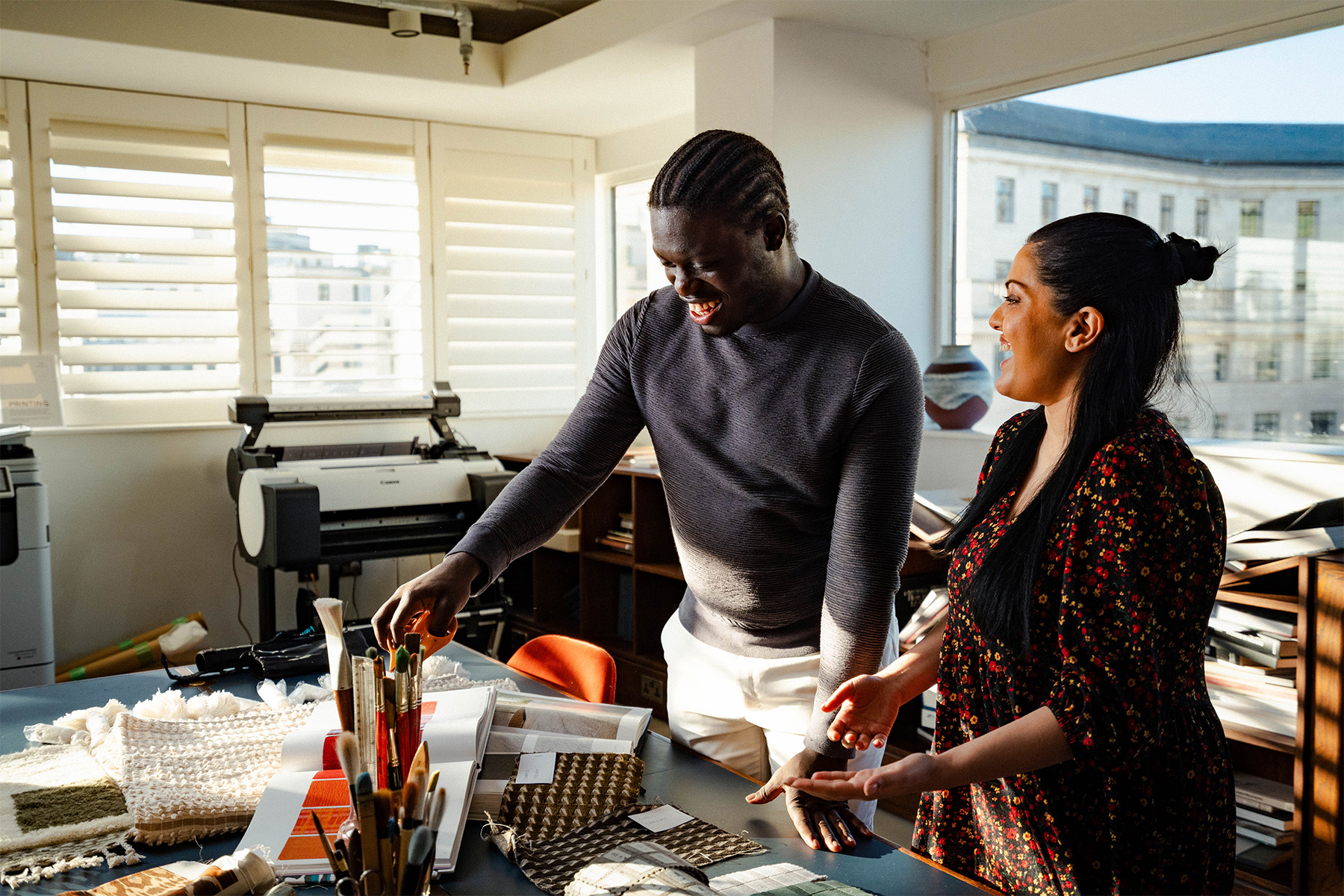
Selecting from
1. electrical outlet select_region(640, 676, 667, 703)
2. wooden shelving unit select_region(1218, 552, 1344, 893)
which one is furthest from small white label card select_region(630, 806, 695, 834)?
electrical outlet select_region(640, 676, 667, 703)

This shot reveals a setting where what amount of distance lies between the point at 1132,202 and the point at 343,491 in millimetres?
2595

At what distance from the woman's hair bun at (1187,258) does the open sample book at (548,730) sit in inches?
35.7

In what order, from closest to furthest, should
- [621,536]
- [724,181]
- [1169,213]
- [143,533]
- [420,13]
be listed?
[724,181]
[1169,213]
[420,13]
[621,536]
[143,533]

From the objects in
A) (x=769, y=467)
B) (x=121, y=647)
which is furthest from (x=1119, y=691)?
(x=121, y=647)

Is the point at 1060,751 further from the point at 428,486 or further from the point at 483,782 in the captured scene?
the point at 428,486

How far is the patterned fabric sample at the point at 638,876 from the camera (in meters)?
1.02

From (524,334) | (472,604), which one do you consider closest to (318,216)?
(524,334)

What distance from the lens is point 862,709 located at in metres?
1.27

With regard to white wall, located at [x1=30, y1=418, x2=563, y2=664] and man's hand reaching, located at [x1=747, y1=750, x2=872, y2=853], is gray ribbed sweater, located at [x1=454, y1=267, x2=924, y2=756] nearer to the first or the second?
man's hand reaching, located at [x1=747, y1=750, x2=872, y2=853]

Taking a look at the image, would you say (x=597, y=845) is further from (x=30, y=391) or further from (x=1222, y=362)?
(x=30, y=391)

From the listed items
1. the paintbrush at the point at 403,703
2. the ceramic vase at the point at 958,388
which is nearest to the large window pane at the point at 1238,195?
the ceramic vase at the point at 958,388

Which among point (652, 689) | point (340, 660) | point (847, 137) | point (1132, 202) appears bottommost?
point (652, 689)

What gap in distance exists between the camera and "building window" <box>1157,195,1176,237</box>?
114 inches

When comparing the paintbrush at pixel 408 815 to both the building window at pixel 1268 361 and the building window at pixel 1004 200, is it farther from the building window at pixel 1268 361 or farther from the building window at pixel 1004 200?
the building window at pixel 1004 200
